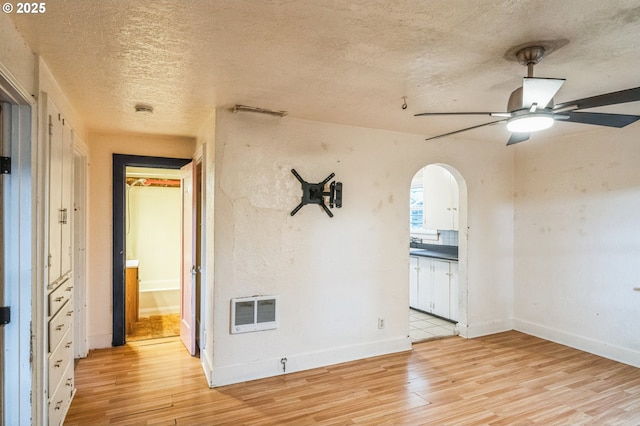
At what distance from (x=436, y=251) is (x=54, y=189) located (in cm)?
516

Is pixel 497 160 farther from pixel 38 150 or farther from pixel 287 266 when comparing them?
pixel 38 150

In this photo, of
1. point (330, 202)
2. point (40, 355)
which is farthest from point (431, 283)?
point (40, 355)

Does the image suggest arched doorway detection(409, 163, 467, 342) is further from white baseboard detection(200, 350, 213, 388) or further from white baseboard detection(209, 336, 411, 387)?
white baseboard detection(200, 350, 213, 388)

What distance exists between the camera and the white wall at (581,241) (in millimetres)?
3576

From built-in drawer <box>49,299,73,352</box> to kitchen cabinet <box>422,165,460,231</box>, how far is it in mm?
4502

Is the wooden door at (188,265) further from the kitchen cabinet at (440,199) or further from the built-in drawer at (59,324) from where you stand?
the kitchen cabinet at (440,199)

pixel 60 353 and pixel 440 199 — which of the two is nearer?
pixel 60 353

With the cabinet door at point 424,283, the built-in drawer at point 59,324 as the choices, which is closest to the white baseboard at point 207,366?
the built-in drawer at point 59,324

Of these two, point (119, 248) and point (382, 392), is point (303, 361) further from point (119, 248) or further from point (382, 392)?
point (119, 248)

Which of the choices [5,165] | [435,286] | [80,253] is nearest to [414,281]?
[435,286]

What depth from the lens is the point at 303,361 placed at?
3.34 m

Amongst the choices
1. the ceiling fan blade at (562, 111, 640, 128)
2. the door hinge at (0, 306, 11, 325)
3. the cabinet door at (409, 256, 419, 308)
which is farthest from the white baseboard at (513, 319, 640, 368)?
the door hinge at (0, 306, 11, 325)

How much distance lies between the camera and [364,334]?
3.64m

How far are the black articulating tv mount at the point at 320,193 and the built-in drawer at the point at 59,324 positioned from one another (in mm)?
1880
